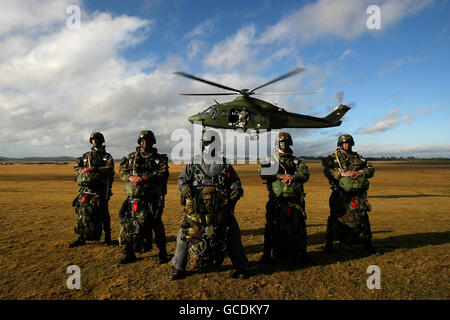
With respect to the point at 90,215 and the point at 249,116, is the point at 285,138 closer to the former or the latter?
the point at 90,215

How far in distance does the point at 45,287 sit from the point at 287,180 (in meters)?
4.73

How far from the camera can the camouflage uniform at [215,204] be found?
426cm

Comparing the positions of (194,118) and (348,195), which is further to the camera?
(194,118)

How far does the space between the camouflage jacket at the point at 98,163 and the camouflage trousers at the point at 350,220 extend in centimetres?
570

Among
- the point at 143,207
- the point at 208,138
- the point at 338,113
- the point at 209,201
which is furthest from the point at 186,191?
the point at 338,113

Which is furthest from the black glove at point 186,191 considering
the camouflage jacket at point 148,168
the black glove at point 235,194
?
the camouflage jacket at point 148,168

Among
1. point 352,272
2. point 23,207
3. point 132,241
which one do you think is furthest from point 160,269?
point 23,207

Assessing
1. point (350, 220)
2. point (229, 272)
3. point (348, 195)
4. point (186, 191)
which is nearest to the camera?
point (186, 191)

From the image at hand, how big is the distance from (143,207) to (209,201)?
5.40 feet

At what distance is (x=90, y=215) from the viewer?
5.88 meters

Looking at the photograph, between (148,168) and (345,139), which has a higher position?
(345,139)

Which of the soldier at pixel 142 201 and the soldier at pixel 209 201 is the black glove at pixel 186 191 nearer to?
the soldier at pixel 209 201

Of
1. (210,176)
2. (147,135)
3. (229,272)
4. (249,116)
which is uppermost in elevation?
(249,116)

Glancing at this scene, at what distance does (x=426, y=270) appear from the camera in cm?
462
